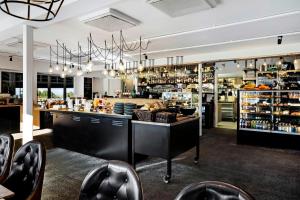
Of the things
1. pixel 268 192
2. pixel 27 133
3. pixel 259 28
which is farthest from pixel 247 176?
pixel 27 133

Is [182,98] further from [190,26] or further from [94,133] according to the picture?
[94,133]

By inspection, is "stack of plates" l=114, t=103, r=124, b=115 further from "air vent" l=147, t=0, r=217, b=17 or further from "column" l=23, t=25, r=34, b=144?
"air vent" l=147, t=0, r=217, b=17

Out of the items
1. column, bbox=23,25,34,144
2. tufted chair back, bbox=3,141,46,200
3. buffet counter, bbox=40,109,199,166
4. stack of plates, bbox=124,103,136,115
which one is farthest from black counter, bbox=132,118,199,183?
column, bbox=23,25,34,144

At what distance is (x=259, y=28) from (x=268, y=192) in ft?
12.6

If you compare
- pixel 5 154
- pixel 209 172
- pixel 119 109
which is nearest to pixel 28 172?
pixel 5 154

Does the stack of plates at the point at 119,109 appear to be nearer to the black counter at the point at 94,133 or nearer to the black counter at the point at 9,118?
the black counter at the point at 94,133

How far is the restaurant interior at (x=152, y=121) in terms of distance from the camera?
215 cm

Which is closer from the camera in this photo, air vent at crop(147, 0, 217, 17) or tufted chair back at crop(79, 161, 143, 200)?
tufted chair back at crop(79, 161, 143, 200)

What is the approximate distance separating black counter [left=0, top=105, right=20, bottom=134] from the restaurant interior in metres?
0.03

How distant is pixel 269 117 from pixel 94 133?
5200mm

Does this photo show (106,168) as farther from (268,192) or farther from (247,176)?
(247,176)

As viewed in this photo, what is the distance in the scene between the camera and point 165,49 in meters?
7.92

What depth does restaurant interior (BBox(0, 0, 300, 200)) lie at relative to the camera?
2.15m

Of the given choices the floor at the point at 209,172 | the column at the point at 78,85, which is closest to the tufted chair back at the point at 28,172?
the floor at the point at 209,172
